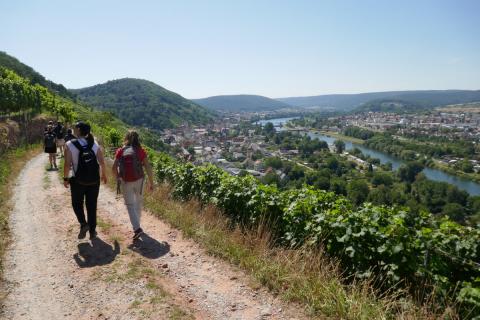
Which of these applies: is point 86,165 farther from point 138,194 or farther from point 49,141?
point 49,141

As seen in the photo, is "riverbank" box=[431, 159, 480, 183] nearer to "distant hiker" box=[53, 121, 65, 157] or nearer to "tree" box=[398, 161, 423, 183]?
"tree" box=[398, 161, 423, 183]

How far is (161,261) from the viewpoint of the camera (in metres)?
5.63

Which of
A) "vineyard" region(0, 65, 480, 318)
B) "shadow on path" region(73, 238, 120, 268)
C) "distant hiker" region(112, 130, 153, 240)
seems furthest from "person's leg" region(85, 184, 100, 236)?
"vineyard" region(0, 65, 480, 318)

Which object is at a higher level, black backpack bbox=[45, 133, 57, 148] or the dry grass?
black backpack bbox=[45, 133, 57, 148]

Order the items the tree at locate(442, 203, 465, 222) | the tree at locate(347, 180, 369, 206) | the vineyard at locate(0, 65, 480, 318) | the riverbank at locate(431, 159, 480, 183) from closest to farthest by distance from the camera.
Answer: the vineyard at locate(0, 65, 480, 318) < the tree at locate(442, 203, 465, 222) < the tree at locate(347, 180, 369, 206) < the riverbank at locate(431, 159, 480, 183)

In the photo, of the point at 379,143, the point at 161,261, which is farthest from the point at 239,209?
the point at 379,143

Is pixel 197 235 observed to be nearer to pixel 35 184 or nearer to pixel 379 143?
pixel 35 184

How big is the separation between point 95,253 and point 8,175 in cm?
950

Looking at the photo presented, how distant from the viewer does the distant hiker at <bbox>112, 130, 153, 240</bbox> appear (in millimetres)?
6121

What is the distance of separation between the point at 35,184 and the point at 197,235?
8.18 meters

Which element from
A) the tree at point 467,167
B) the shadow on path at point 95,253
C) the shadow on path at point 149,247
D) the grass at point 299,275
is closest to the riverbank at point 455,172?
the tree at point 467,167

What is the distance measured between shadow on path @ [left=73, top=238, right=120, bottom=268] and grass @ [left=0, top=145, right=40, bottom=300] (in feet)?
3.64

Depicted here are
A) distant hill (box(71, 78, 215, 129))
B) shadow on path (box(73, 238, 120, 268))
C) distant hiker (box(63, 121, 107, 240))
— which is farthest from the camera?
distant hill (box(71, 78, 215, 129))

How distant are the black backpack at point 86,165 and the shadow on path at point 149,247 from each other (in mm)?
1391
